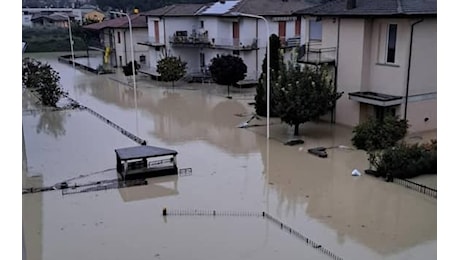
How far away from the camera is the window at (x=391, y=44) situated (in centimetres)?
2027

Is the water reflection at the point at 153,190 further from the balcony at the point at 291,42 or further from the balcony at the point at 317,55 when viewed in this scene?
the balcony at the point at 291,42

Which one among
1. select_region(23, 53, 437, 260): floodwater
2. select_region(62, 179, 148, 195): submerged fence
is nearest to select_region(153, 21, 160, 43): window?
select_region(23, 53, 437, 260): floodwater

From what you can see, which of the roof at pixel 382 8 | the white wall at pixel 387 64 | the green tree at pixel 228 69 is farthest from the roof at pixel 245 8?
the white wall at pixel 387 64

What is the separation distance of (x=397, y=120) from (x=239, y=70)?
46.2 feet

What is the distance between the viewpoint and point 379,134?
18109 millimetres

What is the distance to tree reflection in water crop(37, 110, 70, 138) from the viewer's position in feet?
75.4

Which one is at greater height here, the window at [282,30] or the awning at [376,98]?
the window at [282,30]

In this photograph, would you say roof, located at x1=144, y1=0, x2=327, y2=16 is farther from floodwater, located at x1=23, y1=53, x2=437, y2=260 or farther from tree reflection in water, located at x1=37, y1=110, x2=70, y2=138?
tree reflection in water, located at x1=37, y1=110, x2=70, y2=138

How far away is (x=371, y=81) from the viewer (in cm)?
2138

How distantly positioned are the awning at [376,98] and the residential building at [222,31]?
1344 centimetres

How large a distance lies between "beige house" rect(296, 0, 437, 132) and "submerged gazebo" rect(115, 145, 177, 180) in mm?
8804
